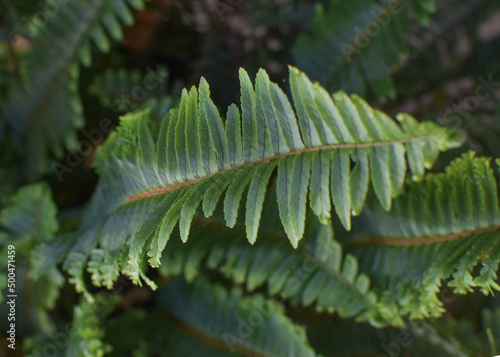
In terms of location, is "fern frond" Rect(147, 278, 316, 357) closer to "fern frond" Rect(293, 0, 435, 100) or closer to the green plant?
the green plant

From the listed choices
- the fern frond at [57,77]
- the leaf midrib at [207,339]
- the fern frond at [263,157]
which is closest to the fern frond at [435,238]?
the fern frond at [263,157]

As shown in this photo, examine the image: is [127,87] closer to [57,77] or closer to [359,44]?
[57,77]

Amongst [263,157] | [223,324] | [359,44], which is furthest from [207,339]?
[359,44]

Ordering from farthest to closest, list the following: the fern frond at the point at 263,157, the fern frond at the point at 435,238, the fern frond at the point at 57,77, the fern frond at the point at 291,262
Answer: the fern frond at the point at 57,77 < the fern frond at the point at 291,262 < the fern frond at the point at 435,238 < the fern frond at the point at 263,157

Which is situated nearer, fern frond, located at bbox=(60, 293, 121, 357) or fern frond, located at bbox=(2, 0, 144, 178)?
fern frond, located at bbox=(60, 293, 121, 357)

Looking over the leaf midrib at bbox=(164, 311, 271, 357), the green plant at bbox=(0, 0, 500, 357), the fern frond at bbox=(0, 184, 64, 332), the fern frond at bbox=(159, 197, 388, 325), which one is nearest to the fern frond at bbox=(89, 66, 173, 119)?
the green plant at bbox=(0, 0, 500, 357)

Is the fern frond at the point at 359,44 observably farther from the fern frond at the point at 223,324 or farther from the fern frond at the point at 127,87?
the fern frond at the point at 223,324
